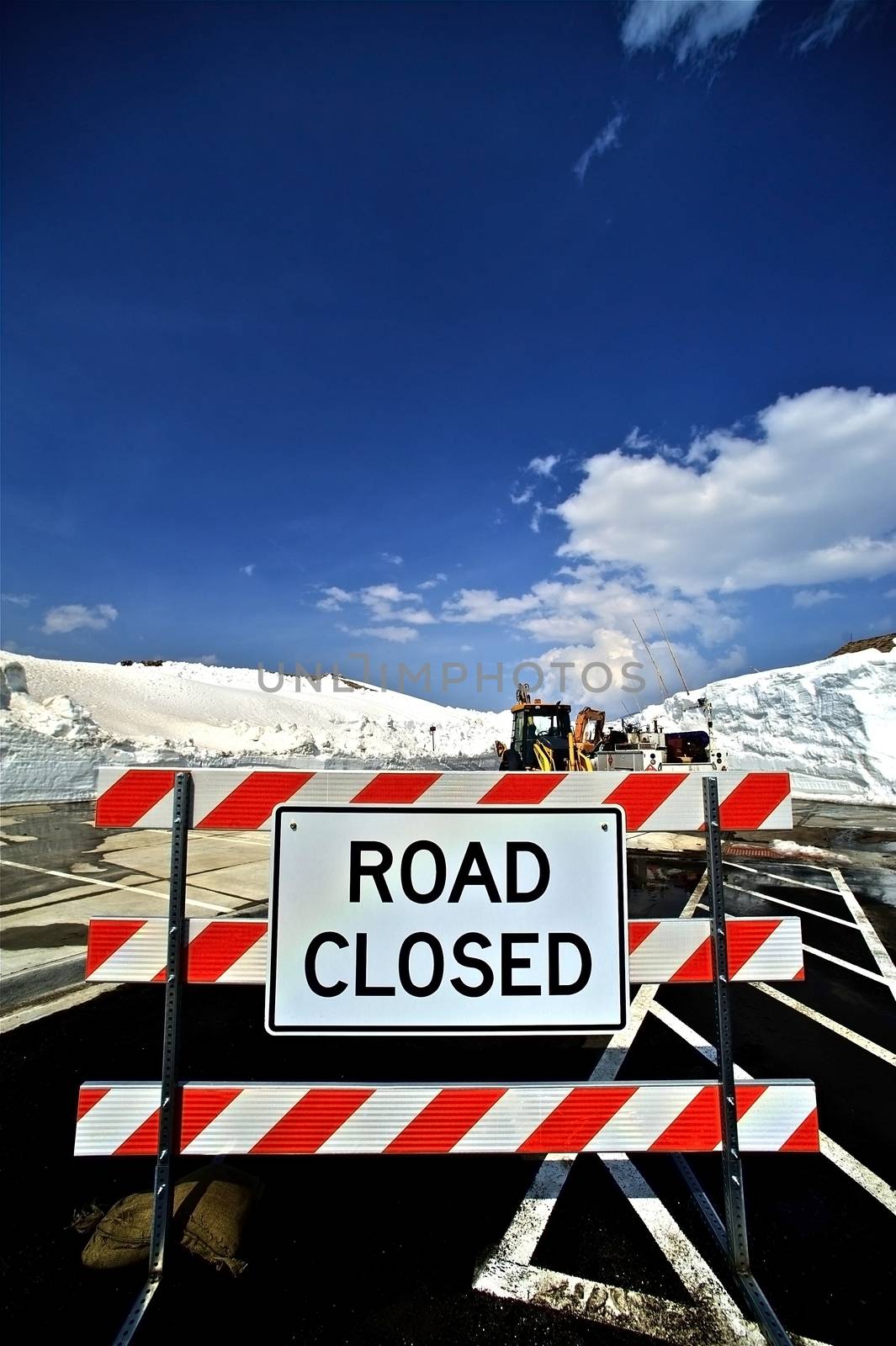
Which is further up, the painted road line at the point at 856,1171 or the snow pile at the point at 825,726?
the snow pile at the point at 825,726

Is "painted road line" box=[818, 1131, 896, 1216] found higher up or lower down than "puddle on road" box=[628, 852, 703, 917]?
higher up

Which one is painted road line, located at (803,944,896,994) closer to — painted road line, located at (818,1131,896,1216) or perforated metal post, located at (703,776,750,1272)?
painted road line, located at (818,1131,896,1216)

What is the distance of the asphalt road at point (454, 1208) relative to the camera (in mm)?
2193

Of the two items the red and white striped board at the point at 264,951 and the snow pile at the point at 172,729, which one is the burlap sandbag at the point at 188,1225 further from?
the snow pile at the point at 172,729

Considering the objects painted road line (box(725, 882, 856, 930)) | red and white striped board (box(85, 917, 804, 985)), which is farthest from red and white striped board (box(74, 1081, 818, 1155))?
painted road line (box(725, 882, 856, 930))

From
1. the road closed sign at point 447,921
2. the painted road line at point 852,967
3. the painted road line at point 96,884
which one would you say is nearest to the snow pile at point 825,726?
the painted road line at point 852,967

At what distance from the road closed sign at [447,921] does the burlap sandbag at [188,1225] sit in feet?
3.40

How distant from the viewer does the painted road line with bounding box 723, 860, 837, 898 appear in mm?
8859

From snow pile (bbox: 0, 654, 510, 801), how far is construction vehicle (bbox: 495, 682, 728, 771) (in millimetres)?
12018

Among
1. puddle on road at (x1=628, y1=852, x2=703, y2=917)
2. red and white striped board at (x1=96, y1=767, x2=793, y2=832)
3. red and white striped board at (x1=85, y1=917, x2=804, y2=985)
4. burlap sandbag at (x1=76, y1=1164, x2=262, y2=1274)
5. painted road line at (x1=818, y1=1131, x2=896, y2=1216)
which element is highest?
red and white striped board at (x1=96, y1=767, x2=793, y2=832)

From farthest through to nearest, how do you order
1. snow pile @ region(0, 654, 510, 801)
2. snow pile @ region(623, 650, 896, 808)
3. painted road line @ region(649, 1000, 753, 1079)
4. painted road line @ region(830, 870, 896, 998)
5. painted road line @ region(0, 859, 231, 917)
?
snow pile @ region(623, 650, 896, 808) → snow pile @ region(0, 654, 510, 801) → painted road line @ region(0, 859, 231, 917) → painted road line @ region(830, 870, 896, 998) → painted road line @ region(649, 1000, 753, 1079)

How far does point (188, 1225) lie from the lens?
8.07ft

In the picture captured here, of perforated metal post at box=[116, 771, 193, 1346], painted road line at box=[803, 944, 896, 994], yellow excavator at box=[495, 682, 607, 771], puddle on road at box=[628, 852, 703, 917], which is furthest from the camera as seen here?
yellow excavator at box=[495, 682, 607, 771]

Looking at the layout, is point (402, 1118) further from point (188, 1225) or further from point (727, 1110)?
point (727, 1110)
